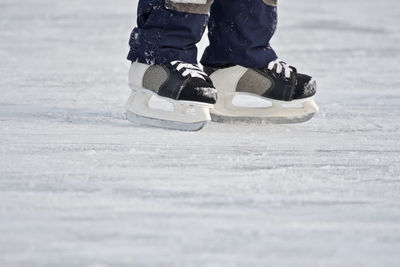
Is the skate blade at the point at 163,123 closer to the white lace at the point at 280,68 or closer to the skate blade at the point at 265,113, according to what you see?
the skate blade at the point at 265,113

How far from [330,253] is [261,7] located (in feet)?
4.55

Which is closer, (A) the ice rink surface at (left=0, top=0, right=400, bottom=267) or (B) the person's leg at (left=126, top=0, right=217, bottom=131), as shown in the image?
(A) the ice rink surface at (left=0, top=0, right=400, bottom=267)

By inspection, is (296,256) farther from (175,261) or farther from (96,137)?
(96,137)

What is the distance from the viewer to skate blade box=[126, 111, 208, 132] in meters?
2.74

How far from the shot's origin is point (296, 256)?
1655mm

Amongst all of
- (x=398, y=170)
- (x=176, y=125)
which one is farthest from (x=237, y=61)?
(x=398, y=170)

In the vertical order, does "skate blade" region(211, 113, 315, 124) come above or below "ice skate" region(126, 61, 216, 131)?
below

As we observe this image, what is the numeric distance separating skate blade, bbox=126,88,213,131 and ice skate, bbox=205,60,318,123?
6.6 inches

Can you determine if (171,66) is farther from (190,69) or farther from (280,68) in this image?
(280,68)

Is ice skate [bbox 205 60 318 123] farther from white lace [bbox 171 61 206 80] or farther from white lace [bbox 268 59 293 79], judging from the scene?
white lace [bbox 171 61 206 80]

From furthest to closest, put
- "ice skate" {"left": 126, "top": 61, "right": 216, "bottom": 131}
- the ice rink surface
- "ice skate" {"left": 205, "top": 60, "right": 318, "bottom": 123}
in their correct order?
"ice skate" {"left": 205, "top": 60, "right": 318, "bottom": 123} → "ice skate" {"left": 126, "top": 61, "right": 216, "bottom": 131} → the ice rink surface

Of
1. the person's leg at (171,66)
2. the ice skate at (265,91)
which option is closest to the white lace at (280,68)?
the ice skate at (265,91)

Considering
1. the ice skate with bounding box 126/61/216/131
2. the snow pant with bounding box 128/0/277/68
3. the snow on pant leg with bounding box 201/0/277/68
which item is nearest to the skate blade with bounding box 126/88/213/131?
the ice skate with bounding box 126/61/216/131

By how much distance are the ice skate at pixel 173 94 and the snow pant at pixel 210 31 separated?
0.04 m
